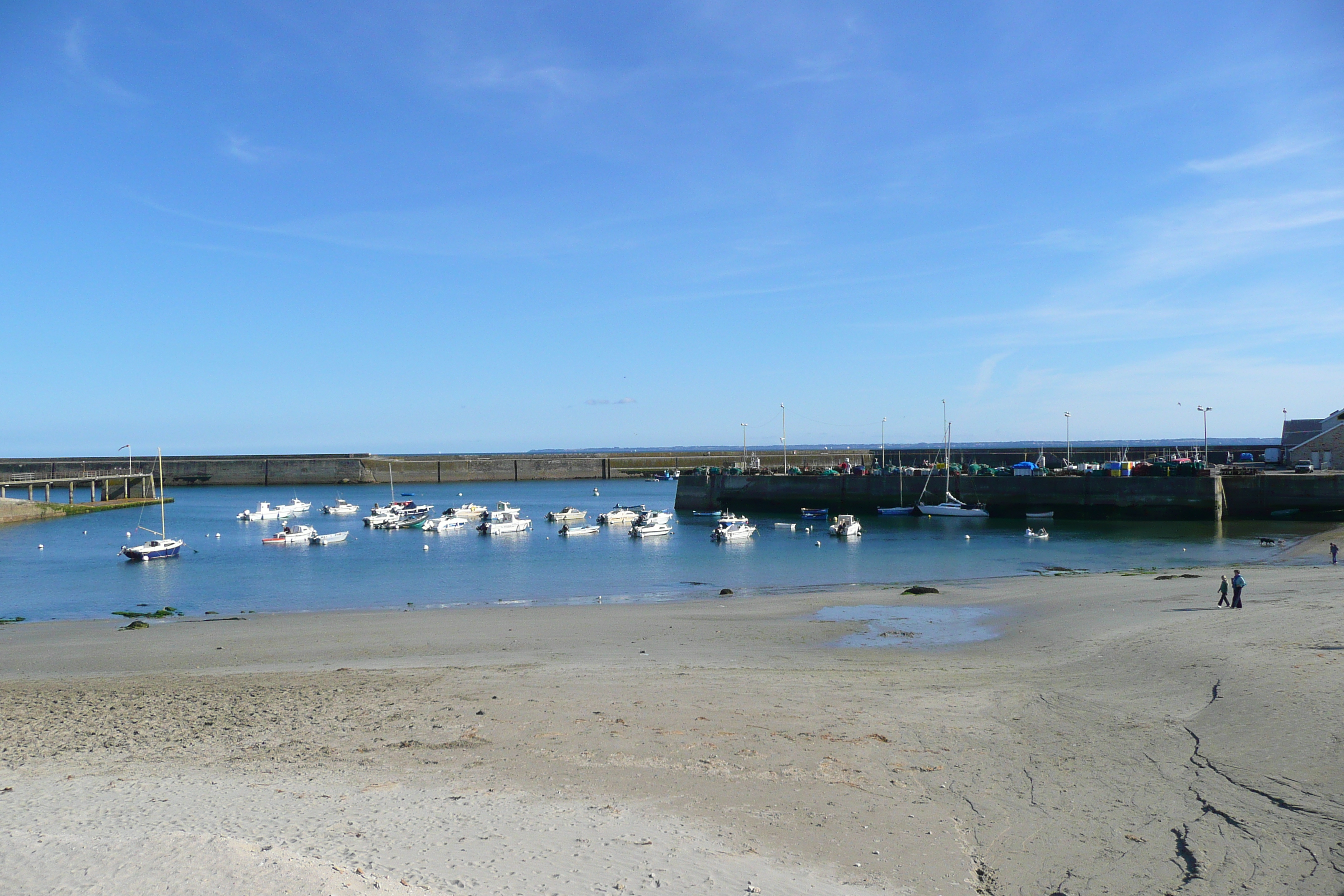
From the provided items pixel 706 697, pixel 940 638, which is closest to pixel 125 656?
pixel 706 697

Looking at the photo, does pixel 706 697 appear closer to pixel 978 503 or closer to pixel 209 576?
pixel 209 576

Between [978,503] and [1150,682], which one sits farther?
[978,503]

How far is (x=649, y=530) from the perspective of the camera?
198ft

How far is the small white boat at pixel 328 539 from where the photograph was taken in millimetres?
60469

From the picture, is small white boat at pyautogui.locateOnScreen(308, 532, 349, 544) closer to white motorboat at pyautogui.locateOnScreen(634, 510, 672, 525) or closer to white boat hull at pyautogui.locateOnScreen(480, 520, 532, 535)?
white boat hull at pyautogui.locateOnScreen(480, 520, 532, 535)

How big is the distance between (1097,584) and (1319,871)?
24.9 meters

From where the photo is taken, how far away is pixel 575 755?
35.1ft

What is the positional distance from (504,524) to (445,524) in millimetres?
5805

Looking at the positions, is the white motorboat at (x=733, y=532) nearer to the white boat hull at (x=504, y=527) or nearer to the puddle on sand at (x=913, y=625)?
the white boat hull at (x=504, y=527)

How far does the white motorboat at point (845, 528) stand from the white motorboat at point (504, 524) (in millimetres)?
22867

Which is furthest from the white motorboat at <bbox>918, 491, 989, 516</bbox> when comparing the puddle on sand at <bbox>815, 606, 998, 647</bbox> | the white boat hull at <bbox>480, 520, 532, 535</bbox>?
the puddle on sand at <bbox>815, 606, 998, 647</bbox>

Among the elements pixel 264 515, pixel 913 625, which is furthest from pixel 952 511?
pixel 264 515

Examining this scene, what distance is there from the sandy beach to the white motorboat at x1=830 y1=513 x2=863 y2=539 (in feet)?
119

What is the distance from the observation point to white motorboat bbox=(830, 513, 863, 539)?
183 ft
